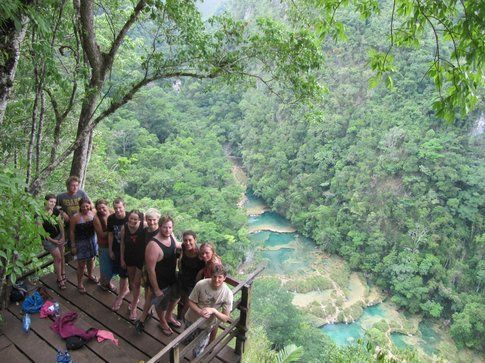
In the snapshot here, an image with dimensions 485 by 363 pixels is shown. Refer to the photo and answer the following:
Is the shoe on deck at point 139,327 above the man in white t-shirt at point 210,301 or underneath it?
underneath

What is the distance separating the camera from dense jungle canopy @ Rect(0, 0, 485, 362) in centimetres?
499

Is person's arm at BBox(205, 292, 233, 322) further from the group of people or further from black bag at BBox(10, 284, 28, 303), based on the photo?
black bag at BBox(10, 284, 28, 303)

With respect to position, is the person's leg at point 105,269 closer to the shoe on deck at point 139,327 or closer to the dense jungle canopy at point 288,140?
the shoe on deck at point 139,327

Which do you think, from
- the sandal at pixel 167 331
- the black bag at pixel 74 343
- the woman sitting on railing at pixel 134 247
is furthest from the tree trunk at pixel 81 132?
the sandal at pixel 167 331

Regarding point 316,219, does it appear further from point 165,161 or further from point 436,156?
point 165,161

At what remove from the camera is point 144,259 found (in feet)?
12.1

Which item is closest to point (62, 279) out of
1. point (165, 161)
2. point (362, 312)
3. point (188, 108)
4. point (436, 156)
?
point (362, 312)

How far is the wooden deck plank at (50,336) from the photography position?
11.4 ft

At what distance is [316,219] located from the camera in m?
32.2

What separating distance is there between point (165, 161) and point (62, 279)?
91.4ft

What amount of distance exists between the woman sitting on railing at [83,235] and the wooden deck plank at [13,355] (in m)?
0.92

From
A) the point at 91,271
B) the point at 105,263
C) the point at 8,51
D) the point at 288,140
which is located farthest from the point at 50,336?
the point at 288,140

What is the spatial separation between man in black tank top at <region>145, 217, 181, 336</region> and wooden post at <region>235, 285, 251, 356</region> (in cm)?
67

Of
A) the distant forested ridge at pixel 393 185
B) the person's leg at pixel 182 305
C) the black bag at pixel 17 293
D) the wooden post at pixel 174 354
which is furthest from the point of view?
the distant forested ridge at pixel 393 185
